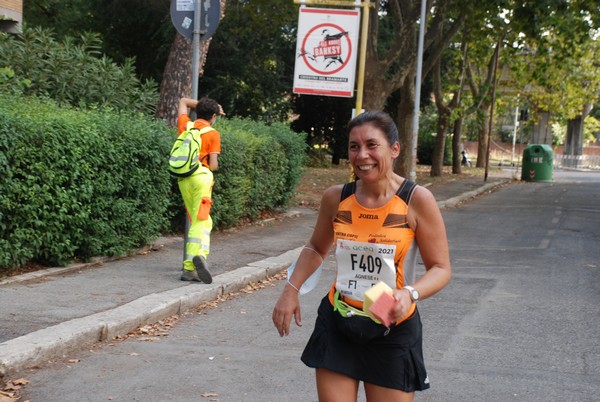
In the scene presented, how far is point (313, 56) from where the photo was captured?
49.6 feet

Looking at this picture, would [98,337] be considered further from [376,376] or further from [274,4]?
[274,4]

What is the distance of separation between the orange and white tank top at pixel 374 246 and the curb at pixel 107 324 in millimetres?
3015

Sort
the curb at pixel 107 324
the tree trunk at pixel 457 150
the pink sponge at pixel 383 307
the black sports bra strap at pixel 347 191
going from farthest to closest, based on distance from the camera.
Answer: the tree trunk at pixel 457 150 < the curb at pixel 107 324 < the black sports bra strap at pixel 347 191 < the pink sponge at pixel 383 307

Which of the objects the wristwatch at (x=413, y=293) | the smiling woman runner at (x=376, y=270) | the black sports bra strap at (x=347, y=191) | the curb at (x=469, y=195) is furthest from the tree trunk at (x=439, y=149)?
the wristwatch at (x=413, y=293)

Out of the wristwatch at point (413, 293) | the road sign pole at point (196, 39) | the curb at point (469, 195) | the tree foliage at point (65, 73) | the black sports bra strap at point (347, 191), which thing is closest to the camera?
the wristwatch at point (413, 293)

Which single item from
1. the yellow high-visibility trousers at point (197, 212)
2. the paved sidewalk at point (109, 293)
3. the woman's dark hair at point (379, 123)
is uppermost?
the woman's dark hair at point (379, 123)

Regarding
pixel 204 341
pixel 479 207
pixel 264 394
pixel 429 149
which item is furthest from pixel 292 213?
pixel 429 149

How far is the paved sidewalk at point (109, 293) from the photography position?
656 centimetres

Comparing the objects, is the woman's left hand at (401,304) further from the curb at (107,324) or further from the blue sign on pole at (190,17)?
the blue sign on pole at (190,17)

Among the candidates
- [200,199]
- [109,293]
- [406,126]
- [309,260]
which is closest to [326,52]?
[200,199]

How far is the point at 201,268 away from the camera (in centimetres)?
911

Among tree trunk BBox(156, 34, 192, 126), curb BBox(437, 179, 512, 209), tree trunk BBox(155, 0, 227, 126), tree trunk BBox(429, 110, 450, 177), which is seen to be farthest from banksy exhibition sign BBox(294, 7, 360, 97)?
tree trunk BBox(429, 110, 450, 177)

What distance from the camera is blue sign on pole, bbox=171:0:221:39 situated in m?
10.1

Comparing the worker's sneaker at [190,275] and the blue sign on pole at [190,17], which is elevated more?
the blue sign on pole at [190,17]
